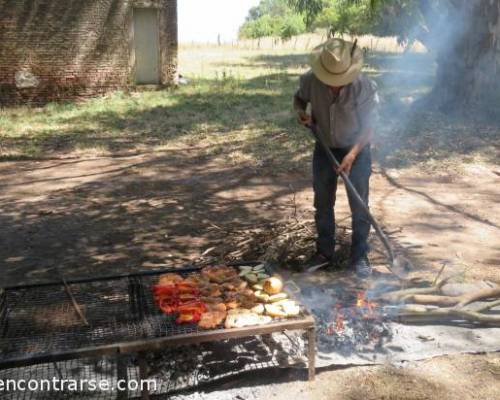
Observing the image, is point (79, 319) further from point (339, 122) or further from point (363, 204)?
point (339, 122)

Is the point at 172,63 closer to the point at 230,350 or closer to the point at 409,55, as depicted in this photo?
the point at 230,350

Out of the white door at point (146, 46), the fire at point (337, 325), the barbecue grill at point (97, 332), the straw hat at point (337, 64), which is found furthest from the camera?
the white door at point (146, 46)

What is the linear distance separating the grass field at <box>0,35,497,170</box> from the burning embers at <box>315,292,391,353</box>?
5.17 meters

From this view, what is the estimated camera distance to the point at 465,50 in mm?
10844

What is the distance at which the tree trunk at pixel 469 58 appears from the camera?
10.5 meters

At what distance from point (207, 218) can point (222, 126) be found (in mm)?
5485

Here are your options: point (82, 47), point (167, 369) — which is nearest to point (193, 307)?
point (167, 369)

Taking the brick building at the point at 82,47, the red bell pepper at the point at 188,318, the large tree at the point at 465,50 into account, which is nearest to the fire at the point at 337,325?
the red bell pepper at the point at 188,318

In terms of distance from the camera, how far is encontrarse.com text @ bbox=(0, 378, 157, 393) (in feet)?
11.1

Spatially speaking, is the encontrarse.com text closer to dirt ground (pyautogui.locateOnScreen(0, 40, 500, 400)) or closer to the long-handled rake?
dirt ground (pyautogui.locateOnScreen(0, 40, 500, 400))

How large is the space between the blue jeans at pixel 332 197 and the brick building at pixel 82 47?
11283mm

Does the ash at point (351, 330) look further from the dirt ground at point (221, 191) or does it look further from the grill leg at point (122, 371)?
the grill leg at point (122, 371)

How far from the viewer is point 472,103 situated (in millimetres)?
11195

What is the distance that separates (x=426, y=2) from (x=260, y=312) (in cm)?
1003
